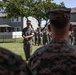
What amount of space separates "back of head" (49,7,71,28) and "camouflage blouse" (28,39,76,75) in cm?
22

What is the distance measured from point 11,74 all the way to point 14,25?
8062cm

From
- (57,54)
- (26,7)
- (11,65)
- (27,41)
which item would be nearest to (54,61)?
(57,54)

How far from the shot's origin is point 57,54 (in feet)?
10.1

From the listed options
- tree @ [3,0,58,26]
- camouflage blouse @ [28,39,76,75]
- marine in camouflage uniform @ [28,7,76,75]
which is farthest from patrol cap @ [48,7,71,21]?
tree @ [3,0,58,26]

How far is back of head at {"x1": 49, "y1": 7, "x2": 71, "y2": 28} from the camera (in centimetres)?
330

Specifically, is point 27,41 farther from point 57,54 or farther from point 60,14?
point 57,54

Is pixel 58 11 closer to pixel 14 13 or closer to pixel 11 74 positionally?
pixel 11 74

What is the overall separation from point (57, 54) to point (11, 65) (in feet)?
4.68

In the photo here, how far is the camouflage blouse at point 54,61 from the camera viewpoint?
2.95 m

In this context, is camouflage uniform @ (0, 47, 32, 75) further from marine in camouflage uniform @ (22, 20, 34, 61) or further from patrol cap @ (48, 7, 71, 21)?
marine in camouflage uniform @ (22, 20, 34, 61)

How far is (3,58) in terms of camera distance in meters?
1.70

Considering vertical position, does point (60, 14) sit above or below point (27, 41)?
above

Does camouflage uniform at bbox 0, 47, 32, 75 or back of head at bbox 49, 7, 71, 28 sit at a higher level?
back of head at bbox 49, 7, 71, 28

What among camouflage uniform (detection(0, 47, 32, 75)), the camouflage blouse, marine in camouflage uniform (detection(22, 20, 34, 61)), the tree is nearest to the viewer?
camouflage uniform (detection(0, 47, 32, 75))
